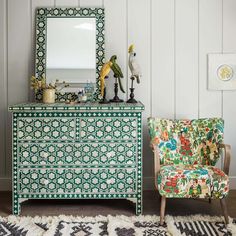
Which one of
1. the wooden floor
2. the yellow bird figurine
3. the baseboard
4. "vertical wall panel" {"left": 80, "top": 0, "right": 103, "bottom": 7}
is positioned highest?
"vertical wall panel" {"left": 80, "top": 0, "right": 103, "bottom": 7}

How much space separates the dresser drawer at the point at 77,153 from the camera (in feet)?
10.9

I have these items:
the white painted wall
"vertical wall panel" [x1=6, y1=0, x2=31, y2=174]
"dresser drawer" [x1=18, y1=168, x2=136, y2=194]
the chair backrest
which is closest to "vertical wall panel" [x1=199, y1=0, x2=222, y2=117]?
the white painted wall

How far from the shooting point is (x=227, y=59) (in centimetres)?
401

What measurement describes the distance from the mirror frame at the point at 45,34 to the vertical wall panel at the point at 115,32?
9 centimetres

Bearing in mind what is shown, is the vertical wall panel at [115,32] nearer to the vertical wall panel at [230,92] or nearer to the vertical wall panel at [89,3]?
the vertical wall panel at [89,3]

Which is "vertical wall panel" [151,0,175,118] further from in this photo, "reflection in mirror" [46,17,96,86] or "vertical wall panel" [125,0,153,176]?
"reflection in mirror" [46,17,96,86]

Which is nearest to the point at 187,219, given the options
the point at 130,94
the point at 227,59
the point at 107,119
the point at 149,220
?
the point at 149,220

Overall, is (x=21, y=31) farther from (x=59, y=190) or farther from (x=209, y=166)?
(x=209, y=166)

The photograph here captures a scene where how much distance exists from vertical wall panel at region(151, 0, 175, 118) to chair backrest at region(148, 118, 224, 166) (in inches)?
18.0

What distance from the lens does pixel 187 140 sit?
363 cm

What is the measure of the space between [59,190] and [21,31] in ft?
5.86

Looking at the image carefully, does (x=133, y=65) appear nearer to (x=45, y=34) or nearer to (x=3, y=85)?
(x=45, y=34)

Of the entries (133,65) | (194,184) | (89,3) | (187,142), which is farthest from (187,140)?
(89,3)

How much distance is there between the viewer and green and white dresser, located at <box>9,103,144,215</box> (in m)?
3.32
